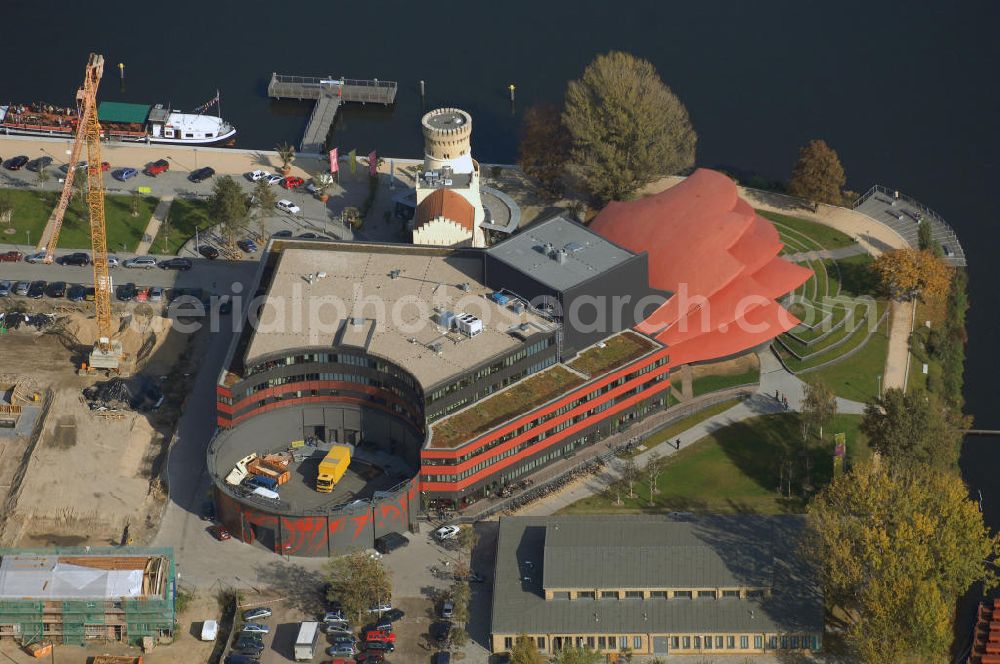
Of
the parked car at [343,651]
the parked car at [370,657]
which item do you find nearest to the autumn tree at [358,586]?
the parked car at [343,651]

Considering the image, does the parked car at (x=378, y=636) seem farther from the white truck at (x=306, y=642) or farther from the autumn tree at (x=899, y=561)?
the autumn tree at (x=899, y=561)

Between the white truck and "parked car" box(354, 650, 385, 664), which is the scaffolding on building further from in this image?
"parked car" box(354, 650, 385, 664)

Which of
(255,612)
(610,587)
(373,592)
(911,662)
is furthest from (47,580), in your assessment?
(911,662)

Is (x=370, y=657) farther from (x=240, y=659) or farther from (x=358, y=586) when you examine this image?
(x=240, y=659)

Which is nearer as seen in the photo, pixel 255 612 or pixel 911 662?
pixel 911 662

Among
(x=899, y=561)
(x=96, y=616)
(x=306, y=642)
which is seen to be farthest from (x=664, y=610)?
(x=96, y=616)

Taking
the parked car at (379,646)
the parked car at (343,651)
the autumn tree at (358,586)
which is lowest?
the parked car at (343,651)

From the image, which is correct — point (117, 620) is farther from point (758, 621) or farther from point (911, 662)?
point (911, 662)
